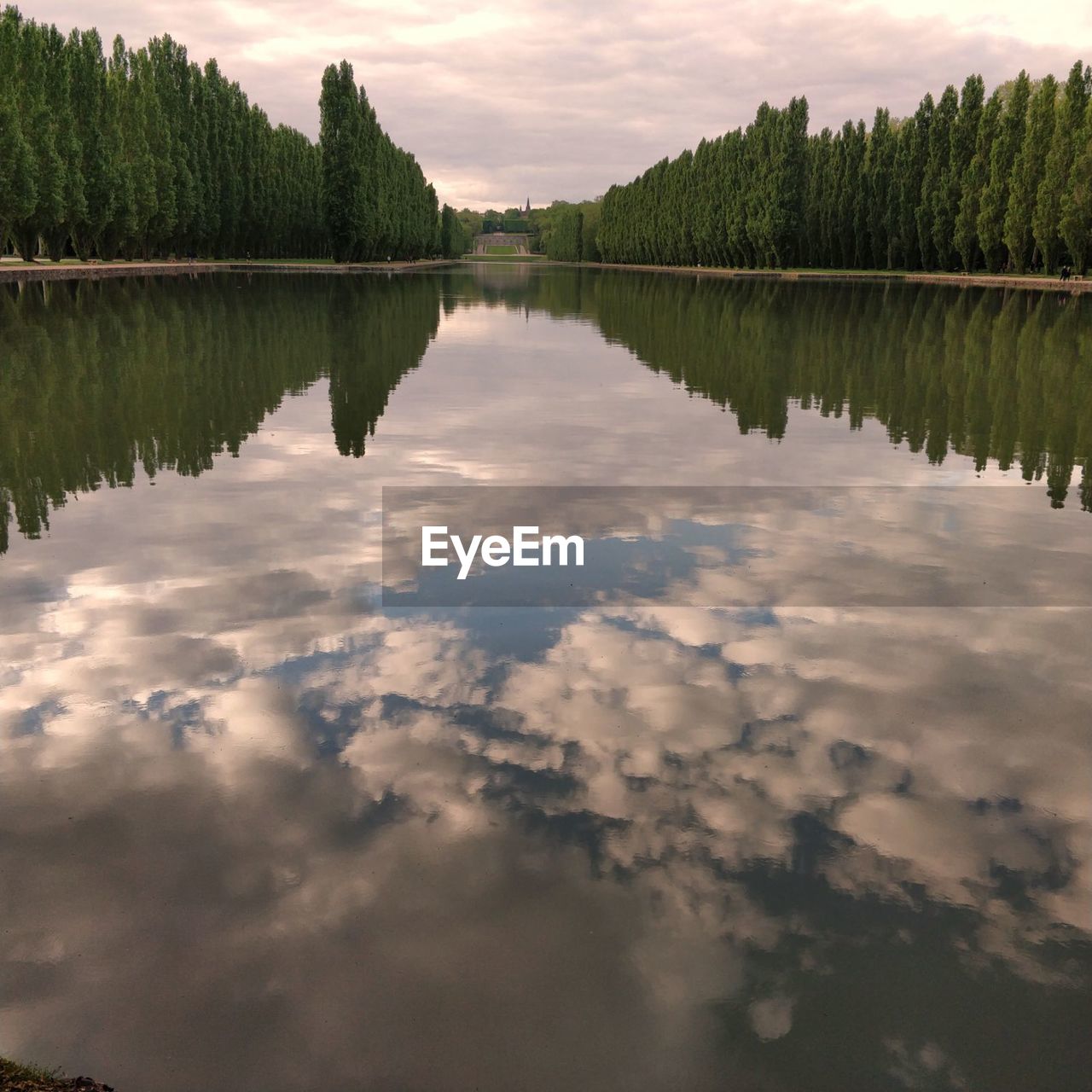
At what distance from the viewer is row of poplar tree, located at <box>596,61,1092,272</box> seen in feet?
178

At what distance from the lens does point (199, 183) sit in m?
66.6

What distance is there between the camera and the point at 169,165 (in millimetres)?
59906

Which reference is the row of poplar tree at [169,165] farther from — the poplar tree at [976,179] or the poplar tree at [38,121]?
the poplar tree at [976,179]

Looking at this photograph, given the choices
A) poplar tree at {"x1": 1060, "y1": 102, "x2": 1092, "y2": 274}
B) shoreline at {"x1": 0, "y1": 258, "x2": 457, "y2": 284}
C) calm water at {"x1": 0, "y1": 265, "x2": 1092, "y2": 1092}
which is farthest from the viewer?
poplar tree at {"x1": 1060, "y1": 102, "x2": 1092, "y2": 274}

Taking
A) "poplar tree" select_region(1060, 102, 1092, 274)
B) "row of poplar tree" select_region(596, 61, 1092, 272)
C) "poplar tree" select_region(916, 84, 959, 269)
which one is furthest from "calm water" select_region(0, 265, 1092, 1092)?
"poplar tree" select_region(916, 84, 959, 269)

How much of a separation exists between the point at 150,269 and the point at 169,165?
26.5 feet

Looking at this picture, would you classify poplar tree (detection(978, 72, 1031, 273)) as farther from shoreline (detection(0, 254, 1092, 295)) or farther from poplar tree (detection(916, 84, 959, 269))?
poplar tree (detection(916, 84, 959, 269))

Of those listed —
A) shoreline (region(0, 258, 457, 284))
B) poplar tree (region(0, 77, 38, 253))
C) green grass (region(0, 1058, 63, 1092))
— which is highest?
poplar tree (region(0, 77, 38, 253))

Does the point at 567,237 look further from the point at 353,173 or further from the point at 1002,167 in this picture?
the point at 1002,167

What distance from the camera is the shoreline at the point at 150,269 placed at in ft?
147

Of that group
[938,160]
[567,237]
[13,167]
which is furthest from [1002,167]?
[567,237]

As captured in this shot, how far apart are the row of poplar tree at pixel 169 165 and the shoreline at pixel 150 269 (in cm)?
155

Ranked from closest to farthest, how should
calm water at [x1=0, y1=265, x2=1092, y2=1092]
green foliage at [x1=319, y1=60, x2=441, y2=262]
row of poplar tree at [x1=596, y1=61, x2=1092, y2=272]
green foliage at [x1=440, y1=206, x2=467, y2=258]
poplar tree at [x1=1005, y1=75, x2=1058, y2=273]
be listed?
1. calm water at [x1=0, y1=265, x2=1092, y2=1092]
2. row of poplar tree at [x1=596, y1=61, x2=1092, y2=272]
3. poplar tree at [x1=1005, y1=75, x2=1058, y2=273]
4. green foliage at [x1=319, y1=60, x2=441, y2=262]
5. green foliage at [x1=440, y1=206, x2=467, y2=258]

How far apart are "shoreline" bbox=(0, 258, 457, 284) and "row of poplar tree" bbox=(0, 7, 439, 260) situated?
1554mm
